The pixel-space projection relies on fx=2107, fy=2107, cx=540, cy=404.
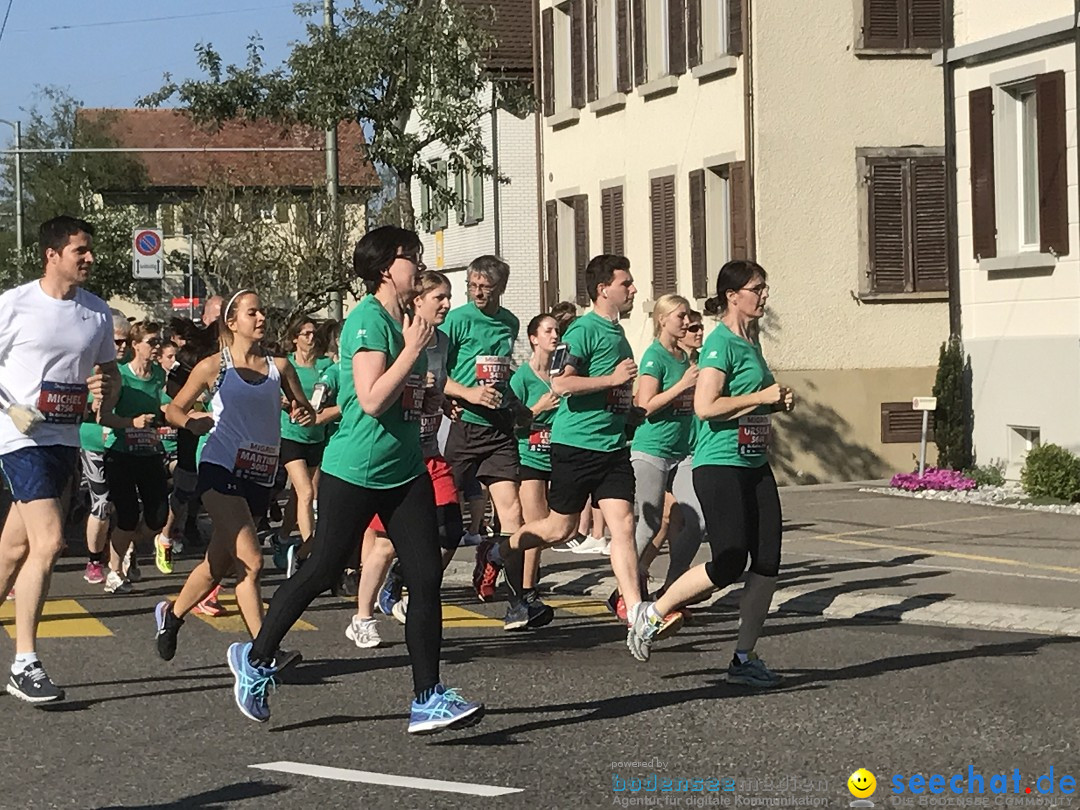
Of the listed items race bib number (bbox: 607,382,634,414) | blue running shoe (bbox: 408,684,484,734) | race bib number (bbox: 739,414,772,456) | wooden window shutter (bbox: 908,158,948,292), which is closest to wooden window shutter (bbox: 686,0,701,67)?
wooden window shutter (bbox: 908,158,948,292)

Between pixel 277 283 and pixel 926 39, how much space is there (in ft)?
73.0

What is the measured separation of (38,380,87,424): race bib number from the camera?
30.5ft

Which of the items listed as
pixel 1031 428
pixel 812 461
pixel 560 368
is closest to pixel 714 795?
pixel 560 368

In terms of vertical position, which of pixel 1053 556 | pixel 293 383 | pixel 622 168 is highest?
pixel 622 168

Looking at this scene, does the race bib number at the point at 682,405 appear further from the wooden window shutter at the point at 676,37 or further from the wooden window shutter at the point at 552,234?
the wooden window shutter at the point at 552,234

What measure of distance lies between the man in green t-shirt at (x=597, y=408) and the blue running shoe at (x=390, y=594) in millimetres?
1467

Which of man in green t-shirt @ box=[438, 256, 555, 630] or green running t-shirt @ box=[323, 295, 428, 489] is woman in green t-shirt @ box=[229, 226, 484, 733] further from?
man in green t-shirt @ box=[438, 256, 555, 630]

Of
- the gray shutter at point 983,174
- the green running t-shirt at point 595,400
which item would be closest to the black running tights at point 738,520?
the green running t-shirt at point 595,400

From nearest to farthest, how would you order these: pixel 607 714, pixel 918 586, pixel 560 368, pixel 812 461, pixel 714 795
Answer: pixel 714 795 < pixel 607 714 < pixel 560 368 < pixel 918 586 < pixel 812 461

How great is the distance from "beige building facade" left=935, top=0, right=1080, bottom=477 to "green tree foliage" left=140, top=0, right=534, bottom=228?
10376 mm

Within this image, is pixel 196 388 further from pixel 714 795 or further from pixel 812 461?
pixel 812 461

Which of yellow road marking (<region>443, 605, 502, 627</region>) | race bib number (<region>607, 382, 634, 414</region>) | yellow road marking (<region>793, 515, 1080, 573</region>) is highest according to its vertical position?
race bib number (<region>607, 382, 634, 414</region>)

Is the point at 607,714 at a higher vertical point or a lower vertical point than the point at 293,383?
lower

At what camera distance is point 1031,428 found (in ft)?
67.6
